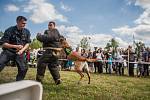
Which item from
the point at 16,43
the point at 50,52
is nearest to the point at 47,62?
the point at 50,52

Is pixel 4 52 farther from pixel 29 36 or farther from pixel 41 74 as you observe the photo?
pixel 41 74

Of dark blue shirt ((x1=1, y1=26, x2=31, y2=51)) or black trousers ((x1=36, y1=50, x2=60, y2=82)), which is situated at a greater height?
dark blue shirt ((x1=1, y1=26, x2=31, y2=51))

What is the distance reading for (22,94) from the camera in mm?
1181

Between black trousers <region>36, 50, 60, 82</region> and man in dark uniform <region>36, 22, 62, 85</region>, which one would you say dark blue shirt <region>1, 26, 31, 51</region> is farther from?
black trousers <region>36, 50, 60, 82</region>

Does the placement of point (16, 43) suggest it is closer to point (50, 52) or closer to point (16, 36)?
point (16, 36)

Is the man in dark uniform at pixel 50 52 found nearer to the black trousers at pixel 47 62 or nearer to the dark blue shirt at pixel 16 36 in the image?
the black trousers at pixel 47 62

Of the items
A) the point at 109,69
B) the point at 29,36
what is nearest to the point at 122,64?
the point at 109,69

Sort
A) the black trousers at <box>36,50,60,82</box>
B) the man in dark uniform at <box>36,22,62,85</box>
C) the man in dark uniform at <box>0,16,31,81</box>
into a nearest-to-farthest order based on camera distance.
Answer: the man in dark uniform at <box>0,16,31,81</box>, the man in dark uniform at <box>36,22,62,85</box>, the black trousers at <box>36,50,60,82</box>

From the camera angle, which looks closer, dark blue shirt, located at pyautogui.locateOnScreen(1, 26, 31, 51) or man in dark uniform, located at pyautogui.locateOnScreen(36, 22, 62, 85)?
dark blue shirt, located at pyautogui.locateOnScreen(1, 26, 31, 51)

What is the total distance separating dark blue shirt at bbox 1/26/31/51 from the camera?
725cm

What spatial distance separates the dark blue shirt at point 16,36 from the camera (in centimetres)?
725

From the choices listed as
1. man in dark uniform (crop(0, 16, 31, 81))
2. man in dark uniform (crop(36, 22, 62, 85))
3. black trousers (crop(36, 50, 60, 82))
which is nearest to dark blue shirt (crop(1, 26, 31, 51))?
man in dark uniform (crop(0, 16, 31, 81))

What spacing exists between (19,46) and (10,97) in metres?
6.05

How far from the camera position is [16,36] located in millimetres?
7328
